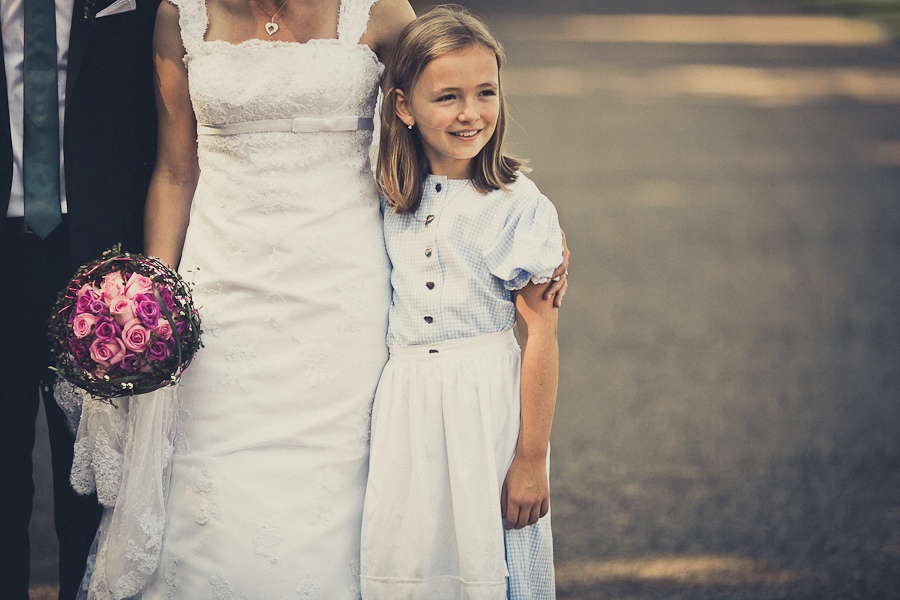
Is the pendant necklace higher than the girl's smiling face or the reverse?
higher

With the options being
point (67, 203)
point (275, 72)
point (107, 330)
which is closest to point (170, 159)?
point (67, 203)

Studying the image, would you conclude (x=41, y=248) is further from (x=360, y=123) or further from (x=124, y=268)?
(x=360, y=123)

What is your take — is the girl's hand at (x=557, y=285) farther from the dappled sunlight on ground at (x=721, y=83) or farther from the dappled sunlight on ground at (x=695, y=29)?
the dappled sunlight on ground at (x=695, y=29)

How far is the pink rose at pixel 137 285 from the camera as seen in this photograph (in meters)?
2.50

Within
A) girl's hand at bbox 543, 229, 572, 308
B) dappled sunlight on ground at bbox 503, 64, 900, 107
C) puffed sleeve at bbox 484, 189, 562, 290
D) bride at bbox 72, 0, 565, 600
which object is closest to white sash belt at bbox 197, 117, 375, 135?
bride at bbox 72, 0, 565, 600

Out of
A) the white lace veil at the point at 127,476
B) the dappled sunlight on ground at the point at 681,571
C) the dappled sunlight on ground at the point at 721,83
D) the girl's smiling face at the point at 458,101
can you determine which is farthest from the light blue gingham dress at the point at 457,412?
the dappled sunlight on ground at the point at 721,83

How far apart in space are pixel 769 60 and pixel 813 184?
4080mm

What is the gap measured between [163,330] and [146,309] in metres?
0.06

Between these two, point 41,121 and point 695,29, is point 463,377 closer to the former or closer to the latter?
point 41,121

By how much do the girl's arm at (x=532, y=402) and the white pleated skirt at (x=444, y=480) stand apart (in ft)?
0.14

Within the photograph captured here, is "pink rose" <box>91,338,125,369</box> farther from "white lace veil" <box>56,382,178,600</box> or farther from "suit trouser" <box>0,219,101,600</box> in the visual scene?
"suit trouser" <box>0,219,101,600</box>

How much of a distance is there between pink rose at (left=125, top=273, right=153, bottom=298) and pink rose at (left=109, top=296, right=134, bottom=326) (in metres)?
0.03

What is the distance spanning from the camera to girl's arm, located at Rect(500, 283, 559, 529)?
267 centimetres

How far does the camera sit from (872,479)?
4676 mm
